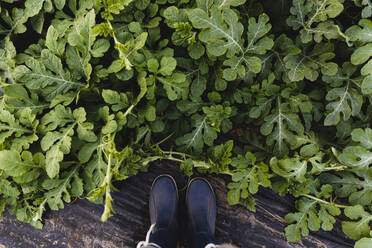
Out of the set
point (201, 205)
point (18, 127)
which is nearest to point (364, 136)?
point (201, 205)

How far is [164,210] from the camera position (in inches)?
92.2

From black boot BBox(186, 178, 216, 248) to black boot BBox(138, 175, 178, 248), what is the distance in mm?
138

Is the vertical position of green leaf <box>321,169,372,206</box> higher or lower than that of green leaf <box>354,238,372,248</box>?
higher

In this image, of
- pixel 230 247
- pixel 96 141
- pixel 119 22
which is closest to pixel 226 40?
pixel 119 22

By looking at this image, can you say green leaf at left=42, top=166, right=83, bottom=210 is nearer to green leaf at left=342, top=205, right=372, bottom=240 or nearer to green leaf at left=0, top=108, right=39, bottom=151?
green leaf at left=0, top=108, right=39, bottom=151

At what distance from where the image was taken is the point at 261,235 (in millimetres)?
2365

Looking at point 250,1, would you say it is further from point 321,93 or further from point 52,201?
point 52,201

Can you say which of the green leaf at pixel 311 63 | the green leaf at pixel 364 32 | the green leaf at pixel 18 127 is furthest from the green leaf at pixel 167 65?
the green leaf at pixel 364 32

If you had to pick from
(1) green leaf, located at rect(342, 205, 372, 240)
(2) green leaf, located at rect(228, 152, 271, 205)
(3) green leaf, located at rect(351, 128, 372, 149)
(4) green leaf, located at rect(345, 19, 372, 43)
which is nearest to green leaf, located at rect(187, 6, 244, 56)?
(4) green leaf, located at rect(345, 19, 372, 43)

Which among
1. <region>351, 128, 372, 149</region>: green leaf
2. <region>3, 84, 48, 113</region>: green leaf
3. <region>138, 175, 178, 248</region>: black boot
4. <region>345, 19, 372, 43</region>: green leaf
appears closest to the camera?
<region>345, 19, 372, 43</region>: green leaf

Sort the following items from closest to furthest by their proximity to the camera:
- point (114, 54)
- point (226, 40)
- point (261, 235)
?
point (226, 40)
point (114, 54)
point (261, 235)

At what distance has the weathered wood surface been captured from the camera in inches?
92.6

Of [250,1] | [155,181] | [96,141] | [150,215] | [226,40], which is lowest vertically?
[150,215]

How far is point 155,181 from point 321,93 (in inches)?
61.9
